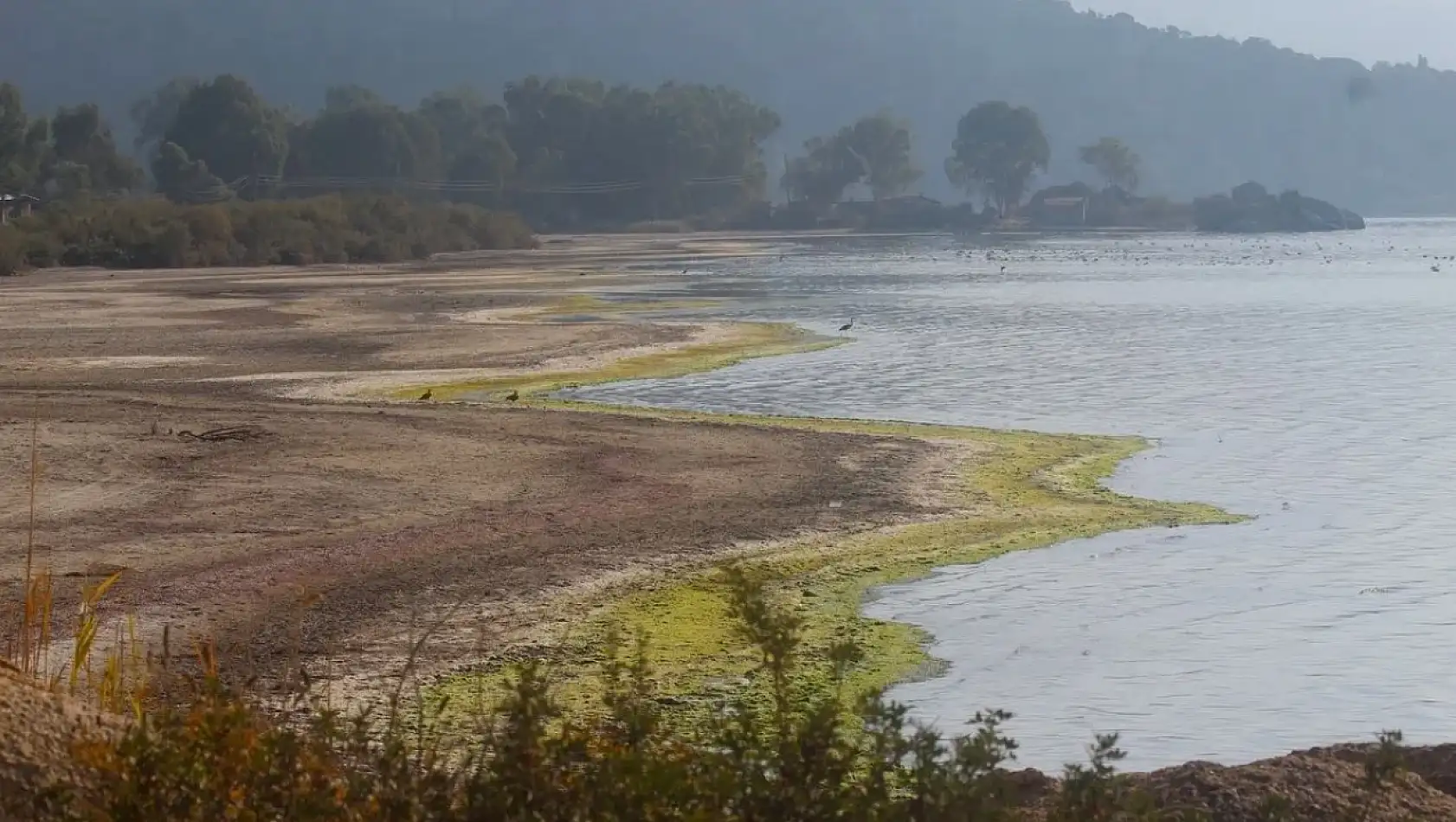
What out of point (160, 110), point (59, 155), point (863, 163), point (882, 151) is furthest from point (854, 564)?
point (160, 110)

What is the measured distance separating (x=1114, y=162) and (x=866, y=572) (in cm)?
16617

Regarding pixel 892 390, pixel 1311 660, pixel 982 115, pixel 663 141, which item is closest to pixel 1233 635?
pixel 1311 660

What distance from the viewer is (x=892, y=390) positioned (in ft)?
80.1

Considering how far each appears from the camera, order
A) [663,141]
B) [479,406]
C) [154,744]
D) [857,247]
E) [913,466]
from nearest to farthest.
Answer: [154,744], [913,466], [479,406], [857,247], [663,141]

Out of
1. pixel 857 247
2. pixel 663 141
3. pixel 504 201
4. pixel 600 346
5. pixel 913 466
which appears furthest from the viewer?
pixel 663 141

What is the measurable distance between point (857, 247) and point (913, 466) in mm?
85040

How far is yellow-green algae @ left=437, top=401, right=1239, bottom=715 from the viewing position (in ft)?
32.2

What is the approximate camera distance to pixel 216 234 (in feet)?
205

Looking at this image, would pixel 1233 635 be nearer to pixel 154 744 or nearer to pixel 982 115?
pixel 154 744

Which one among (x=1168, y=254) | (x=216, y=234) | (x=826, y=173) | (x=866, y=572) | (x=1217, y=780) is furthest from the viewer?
(x=826, y=173)

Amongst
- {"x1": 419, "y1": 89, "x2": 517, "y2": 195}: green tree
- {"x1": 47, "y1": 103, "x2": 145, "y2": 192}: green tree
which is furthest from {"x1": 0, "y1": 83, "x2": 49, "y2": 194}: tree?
{"x1": 419, "y1": 89, "x2": 517, "y2": 195}: green tree

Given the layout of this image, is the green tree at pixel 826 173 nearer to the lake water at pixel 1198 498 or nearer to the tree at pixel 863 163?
the tree at pixel 863 163

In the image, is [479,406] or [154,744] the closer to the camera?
[154,744]

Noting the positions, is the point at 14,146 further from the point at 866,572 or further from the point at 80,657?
the point at 80,657
